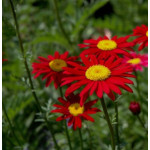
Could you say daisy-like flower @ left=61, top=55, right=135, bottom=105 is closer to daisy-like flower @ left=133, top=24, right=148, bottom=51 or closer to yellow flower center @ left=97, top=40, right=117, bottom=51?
yellow flower center @ left=97, top=40, right=117, bottom=51

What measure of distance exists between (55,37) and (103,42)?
100 cm

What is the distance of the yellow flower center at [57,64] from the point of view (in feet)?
3.81

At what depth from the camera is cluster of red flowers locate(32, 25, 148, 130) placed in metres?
0.89

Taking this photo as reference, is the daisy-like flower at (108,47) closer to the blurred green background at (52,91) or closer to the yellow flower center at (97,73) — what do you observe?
the yellow flower center at (97,73)

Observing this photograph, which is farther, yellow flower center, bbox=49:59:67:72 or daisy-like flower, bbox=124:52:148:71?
daisy-like flower, bbox=124:52:148:71

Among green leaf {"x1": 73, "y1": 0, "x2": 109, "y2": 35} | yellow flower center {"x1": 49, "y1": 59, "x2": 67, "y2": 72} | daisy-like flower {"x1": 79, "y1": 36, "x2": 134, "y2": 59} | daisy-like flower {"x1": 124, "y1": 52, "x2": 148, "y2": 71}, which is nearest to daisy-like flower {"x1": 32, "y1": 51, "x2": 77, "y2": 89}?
yellow flower center {"x1": 49, "y1": 59, "x2": 67, "y2": 72}

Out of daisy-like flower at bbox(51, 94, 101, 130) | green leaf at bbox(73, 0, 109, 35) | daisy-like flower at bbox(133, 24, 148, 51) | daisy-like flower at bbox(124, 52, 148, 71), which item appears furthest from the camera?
green leaf at bbox(73, 0, 109, 35)

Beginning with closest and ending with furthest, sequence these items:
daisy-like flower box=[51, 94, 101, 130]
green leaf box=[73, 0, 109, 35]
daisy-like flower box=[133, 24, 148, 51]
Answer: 1. daisy-like flower box=[51, 94, 101, 130]
2. daisy-like flower box=[133, 24, 148, 51]
3. green leaf box=[73, 0, 109, 35]

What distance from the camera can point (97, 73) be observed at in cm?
94

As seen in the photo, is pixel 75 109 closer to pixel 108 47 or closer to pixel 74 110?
pixel 74 110

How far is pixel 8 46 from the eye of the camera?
2.73 metres

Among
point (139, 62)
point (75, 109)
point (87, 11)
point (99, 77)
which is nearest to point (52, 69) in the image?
point (75, 109)

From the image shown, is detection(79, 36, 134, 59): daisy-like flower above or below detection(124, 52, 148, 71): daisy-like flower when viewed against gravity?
above

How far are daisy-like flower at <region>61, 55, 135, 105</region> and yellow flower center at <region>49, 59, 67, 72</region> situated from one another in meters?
0.17
